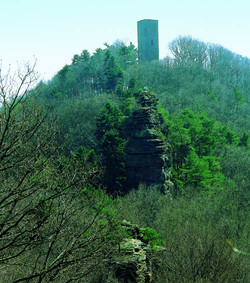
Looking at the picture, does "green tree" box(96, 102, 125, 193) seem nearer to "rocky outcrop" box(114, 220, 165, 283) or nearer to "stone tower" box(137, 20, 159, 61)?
"rocky outcrop" box(114, 220, 165, 283)

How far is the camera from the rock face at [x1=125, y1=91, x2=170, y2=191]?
1230 inches

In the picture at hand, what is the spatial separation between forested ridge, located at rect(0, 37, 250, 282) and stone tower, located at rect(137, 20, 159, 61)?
2.12m

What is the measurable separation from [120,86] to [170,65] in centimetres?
2574

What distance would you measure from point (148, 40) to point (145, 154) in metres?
40.1

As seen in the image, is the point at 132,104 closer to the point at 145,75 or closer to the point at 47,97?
the point at 47,97

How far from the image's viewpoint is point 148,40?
66500mm

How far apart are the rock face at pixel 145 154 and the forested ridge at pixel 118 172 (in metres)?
0.61

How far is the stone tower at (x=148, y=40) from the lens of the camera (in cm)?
6550

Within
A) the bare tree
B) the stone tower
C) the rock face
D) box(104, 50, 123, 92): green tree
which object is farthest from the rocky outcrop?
the stone tower

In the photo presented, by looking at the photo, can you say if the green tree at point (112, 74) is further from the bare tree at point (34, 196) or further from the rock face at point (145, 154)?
the bare tree at point (34, 196)

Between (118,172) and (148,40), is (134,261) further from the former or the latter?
(148,40)

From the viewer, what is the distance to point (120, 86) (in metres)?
47.1

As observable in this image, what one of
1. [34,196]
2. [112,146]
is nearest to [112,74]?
[112,146]

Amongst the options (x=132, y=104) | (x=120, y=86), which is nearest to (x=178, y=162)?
(x=132, y=104)
